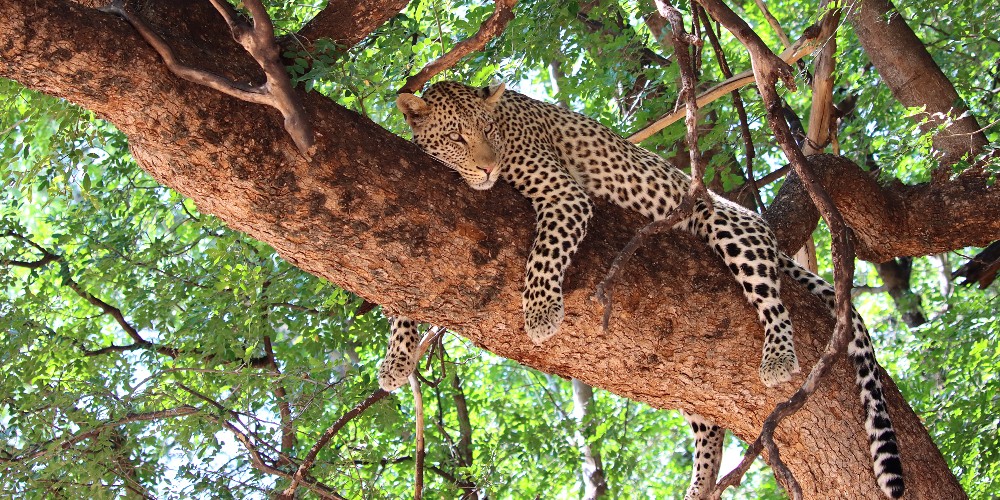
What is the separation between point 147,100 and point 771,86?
7.76 ft

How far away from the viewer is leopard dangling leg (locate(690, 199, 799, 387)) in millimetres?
4422

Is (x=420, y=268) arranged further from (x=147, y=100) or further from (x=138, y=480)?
(x=138, y=480)

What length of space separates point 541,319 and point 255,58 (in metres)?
1.53

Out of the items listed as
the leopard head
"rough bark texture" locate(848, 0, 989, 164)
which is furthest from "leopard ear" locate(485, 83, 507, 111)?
"rough bark texture" locate(848, 0, 989, 164)

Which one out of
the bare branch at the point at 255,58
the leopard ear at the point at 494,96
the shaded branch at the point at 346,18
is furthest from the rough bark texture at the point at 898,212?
the bare branch at the point at 255,58

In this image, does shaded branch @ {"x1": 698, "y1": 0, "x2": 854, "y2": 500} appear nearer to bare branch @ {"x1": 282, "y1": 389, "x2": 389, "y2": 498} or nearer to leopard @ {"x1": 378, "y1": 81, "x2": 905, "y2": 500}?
leopard @ {"x1": 378, "y1": 81, "x2": 905, "y2": 500}

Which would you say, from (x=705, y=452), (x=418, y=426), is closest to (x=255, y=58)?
(x=418, y=426)

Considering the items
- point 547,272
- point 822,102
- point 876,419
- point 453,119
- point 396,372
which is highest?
point 822,102

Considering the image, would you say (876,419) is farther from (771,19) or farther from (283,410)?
(283,410)

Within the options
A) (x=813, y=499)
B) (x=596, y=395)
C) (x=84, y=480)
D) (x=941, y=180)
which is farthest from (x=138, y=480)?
(x=596, y=395)

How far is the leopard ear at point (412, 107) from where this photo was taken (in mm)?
5562

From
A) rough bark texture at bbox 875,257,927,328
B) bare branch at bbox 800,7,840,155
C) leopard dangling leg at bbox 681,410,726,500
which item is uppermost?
rough bark texture at bbox 875,257,927,328

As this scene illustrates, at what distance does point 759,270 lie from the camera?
15.4 ft

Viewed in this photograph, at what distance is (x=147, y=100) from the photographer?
146 inches
